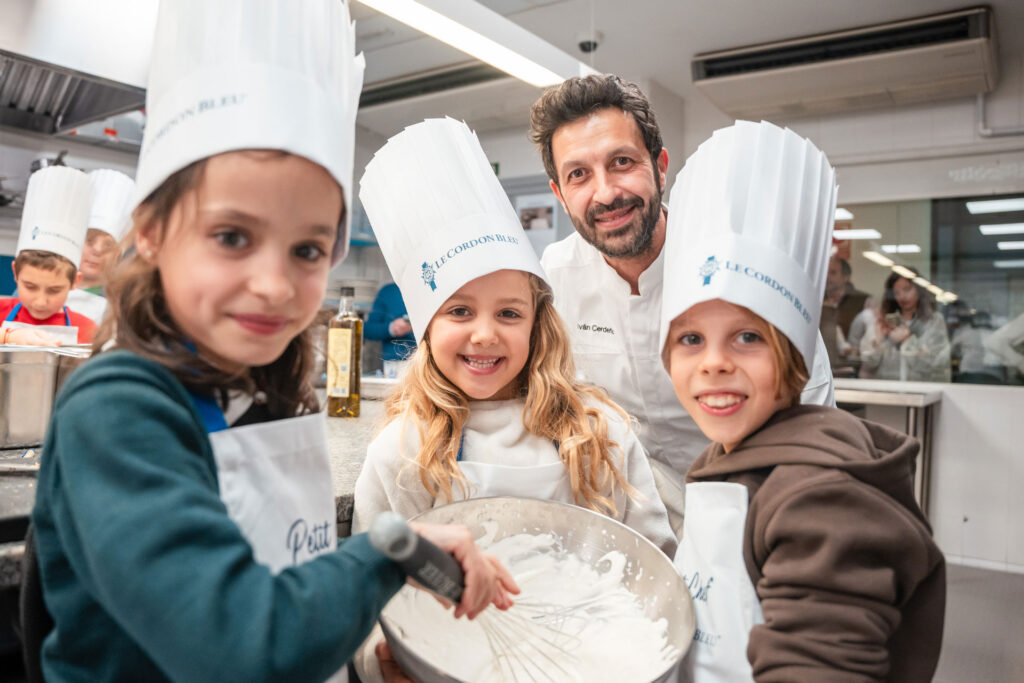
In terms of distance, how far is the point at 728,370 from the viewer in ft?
2.62

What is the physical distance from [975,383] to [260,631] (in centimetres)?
453

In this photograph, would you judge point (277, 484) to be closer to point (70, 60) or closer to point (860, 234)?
point (70, 60)

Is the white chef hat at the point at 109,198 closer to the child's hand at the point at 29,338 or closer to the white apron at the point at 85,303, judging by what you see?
the white apron at the point at 85,303

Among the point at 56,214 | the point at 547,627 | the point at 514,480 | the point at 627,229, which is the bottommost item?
the point at 547,627

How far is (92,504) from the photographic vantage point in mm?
504

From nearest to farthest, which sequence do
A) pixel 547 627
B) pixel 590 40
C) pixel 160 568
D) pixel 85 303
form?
1. pixel 160 568
2. pixel 547 627
3. pixel 85 303
4. pixel 590 40

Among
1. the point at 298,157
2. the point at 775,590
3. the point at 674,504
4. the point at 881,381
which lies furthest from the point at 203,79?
the point at 881,381

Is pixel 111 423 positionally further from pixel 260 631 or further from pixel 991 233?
pixel 991 233

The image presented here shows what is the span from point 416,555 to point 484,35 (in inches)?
70.0

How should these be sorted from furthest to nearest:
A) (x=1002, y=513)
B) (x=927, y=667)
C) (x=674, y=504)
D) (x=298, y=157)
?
1. (x=1002, y=513)
2. (x=674, y=504)
3. (x=927, y=667)
4. (x=298, y=157)

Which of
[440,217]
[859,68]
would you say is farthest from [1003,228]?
[440,217]

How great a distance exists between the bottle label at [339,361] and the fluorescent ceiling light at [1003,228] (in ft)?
12.7

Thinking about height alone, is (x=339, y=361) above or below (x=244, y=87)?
below

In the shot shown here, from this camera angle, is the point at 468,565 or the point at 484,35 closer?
the point at 468,565
